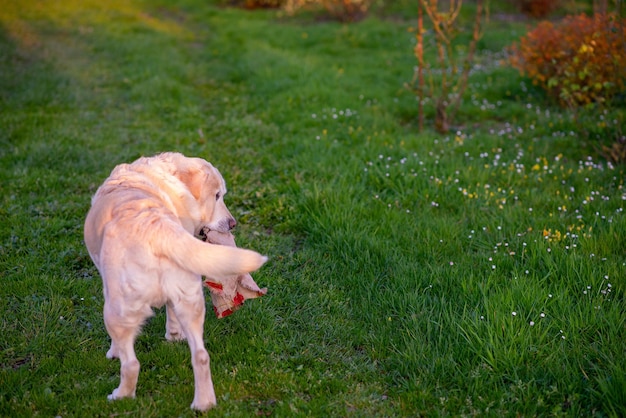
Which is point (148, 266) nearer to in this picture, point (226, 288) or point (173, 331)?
point (226, 288)

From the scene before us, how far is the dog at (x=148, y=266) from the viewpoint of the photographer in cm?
301

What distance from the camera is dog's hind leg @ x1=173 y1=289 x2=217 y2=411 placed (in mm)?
3150

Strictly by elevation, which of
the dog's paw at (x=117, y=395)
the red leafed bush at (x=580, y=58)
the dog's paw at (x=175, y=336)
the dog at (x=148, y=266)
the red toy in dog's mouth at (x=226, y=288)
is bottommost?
the dog's paw at (x=175, y=336)

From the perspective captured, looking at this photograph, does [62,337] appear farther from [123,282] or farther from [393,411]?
[393,411]

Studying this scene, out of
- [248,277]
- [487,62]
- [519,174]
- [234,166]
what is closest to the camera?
[248,277]

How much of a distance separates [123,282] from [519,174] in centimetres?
486

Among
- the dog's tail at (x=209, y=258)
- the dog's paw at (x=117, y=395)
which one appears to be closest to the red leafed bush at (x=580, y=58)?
the dog's tail at (x=209, y=258)

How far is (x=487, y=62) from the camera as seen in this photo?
1225 centimetres

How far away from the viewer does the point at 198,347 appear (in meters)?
3.20

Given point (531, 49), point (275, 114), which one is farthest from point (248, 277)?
point (531, 49)

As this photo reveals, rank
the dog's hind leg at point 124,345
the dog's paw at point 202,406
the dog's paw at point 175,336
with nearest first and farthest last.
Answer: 1. the dog's hind leg at point 124,345
2. the dog's paw at point 202,406
3. the dog's paw at point 175,336

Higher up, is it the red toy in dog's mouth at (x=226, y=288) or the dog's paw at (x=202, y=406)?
the red toy in dog's mouth at (x=226, y=288)

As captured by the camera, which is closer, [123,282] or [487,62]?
[123,282]

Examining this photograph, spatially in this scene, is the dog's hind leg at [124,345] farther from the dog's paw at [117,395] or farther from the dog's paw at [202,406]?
the dog's paw at [202,406]
